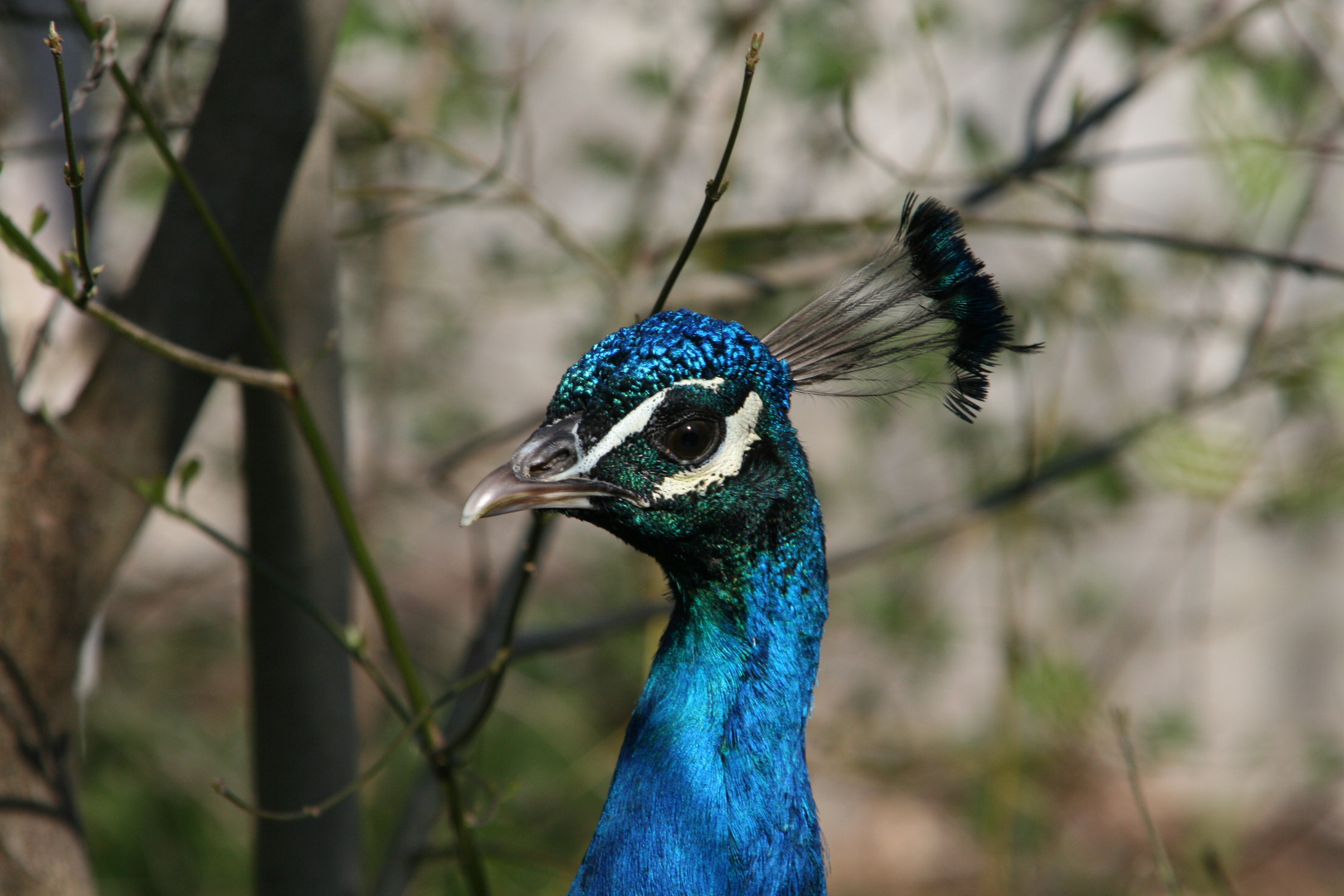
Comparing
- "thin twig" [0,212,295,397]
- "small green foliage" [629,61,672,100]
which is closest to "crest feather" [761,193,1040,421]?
"thin twig" [0,212,295,397]

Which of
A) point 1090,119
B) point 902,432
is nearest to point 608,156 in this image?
point 902,432

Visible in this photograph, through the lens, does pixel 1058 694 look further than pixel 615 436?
Yes

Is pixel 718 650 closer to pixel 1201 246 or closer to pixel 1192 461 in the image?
pixel 1201 246

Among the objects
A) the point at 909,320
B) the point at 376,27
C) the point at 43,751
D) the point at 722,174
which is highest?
the point at 376,27

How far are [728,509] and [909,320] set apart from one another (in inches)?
11.9

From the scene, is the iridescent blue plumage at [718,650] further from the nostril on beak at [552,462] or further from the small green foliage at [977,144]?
the small green foliage at [977,144]

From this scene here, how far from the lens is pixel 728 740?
3.81ft

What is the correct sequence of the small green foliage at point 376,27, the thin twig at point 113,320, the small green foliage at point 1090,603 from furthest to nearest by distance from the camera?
the small green foliage at point 1090,603 → the small green foliage at point 376,27 → the thin twig at point 113,320

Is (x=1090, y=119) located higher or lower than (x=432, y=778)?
higher

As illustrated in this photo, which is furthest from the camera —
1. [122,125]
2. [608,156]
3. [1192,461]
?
[608,156]

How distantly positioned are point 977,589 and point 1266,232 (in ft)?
5.90

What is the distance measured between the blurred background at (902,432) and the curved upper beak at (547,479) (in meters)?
0.68

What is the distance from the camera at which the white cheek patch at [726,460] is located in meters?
1.10

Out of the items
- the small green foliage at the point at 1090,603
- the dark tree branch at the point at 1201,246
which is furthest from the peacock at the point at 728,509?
the small green foliage at the point at 1090,603
